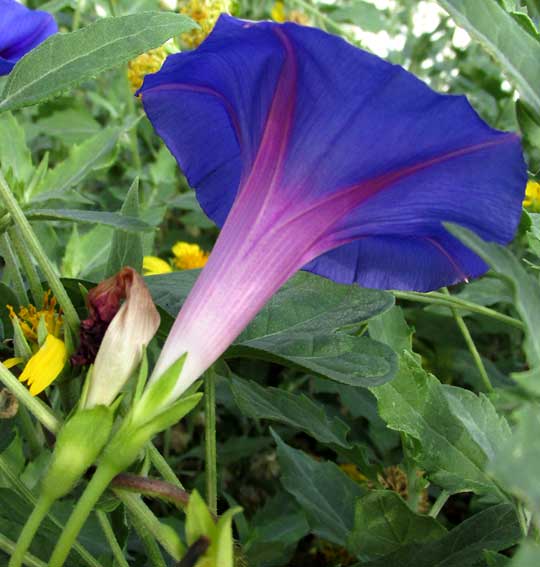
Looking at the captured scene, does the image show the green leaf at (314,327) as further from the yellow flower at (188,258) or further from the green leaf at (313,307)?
the yellow flower at (188,258)

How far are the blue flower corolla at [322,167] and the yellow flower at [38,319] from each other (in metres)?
0.14

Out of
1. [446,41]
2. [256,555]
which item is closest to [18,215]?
[256,555]

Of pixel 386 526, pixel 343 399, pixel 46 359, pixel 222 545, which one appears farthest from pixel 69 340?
pixel 343 399

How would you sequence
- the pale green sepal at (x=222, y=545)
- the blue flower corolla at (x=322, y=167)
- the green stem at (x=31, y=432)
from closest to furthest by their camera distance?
the pale green sepal at (x=222, y=545) → the blue flower corolla at (x=322, y=167) → the green stem at (x=31, y=432)

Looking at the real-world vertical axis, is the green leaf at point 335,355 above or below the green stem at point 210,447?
above

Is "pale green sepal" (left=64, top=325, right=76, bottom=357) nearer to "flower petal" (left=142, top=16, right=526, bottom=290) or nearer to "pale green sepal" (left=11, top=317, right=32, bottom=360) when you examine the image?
"pale green sepal" (left=11, top=317, right=32, bottom=360)

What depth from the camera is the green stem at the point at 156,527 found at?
1.69 ft

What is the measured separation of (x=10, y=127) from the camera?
51.4 inches

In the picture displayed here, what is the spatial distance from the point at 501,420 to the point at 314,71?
30 cm

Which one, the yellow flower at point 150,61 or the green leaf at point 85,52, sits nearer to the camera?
the green leaf at point 85,52

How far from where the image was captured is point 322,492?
3.03 ft

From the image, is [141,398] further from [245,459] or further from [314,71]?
[245,459]

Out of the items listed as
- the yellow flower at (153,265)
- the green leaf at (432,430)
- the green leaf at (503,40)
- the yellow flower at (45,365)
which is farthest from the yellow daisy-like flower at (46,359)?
the yellow flower at (153,265)

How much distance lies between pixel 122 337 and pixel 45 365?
9cm
